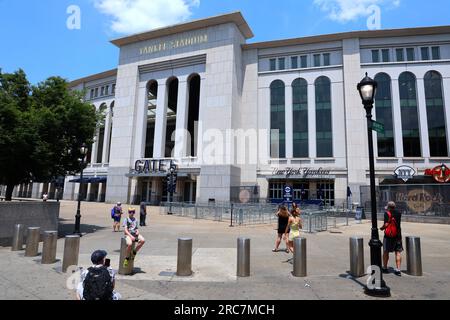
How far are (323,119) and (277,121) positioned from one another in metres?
5.89

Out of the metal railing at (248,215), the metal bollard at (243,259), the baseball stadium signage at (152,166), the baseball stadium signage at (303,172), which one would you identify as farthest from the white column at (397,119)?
the metal bollard at (243,259)

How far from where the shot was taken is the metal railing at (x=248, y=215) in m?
19.0

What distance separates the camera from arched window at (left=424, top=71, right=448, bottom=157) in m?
36.7

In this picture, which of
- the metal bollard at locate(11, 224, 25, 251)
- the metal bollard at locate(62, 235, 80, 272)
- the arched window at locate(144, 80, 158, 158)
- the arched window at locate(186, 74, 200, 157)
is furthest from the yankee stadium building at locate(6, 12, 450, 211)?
the metal bollard at locate(62, 235, 80, 272)

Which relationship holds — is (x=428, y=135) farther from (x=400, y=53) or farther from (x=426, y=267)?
(x=426, y=267)

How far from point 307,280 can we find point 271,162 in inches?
1336

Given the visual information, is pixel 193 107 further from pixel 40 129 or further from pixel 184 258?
pixel 184 258

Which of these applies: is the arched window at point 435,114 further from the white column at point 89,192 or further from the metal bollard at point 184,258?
the white column at point 89,192

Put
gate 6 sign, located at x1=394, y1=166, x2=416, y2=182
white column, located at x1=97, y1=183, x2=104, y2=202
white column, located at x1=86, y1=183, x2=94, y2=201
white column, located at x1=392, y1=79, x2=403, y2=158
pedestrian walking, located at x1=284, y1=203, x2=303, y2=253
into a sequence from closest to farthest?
pedestrian walking, located at x1=284, y1=203, x2=303, y2=253, gate 6 sign, located at x1=394, y1=166, x2=416, y2=182, white column, located at x1=392, y1=79, x2=403, y2=158, white column, located at x1=97, y1=183, x2=104, y2=202, white column, located at x1=86, y1=183, x2=94, y2=201

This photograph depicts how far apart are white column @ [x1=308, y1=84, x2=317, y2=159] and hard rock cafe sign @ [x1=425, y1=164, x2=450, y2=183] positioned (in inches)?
508

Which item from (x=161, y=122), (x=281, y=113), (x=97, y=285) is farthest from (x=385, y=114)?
(x=97, y=285)

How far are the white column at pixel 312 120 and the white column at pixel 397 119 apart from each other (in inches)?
370

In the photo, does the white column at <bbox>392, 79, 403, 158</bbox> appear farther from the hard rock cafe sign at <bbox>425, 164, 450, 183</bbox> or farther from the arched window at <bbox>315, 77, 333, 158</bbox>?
the arched window at <bbox>315, 77, 333, 158</bbox>

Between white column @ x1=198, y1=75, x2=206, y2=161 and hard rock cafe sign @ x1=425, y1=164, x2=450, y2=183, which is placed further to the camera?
white column @ x1=198, y1=75, x2=206, y2=161
